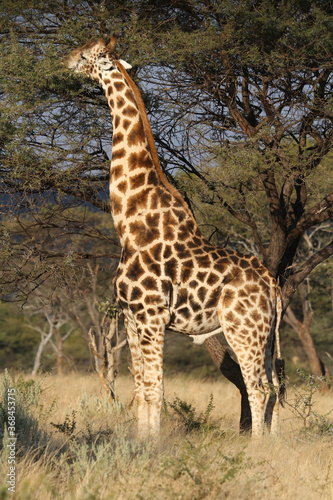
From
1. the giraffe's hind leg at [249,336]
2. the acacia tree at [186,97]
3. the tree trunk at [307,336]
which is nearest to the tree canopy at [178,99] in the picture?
the acacia tree at [186,97]

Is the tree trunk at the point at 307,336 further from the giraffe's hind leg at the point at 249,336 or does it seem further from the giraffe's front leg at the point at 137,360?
the giraffe's front leg at the point at 137,360

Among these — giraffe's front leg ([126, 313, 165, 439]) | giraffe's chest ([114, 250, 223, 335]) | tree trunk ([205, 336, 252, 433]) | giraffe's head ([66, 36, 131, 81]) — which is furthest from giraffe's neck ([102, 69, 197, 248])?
tree trunk ([205, 336, 252, 433])

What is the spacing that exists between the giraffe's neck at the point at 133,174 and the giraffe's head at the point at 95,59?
11cm

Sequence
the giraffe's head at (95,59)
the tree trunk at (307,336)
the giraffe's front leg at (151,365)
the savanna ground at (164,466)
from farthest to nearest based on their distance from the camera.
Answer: the tree trunk at (307,336) → the giraffe's head at (95,59) → the giraffe's front leg at (151,365) → the savanna ground at (164,466)

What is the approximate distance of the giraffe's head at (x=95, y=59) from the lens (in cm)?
670

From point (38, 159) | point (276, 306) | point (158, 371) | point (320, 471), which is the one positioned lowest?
point (320, 471)

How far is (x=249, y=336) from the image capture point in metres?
6.44

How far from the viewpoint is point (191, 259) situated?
21.0ft

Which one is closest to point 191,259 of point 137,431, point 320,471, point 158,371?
point 158,371

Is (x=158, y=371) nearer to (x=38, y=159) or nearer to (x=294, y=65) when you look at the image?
(x=38, y=159)

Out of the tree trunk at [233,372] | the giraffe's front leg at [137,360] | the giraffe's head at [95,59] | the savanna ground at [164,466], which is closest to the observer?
the savanna ground at [164,466]

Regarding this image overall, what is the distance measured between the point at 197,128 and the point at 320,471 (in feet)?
16.3

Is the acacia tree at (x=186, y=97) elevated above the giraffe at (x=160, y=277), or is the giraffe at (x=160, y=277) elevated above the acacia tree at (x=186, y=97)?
the acacia tree at (x=186, y=97)

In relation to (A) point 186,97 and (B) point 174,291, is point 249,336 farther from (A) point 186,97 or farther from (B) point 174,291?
(A) point 186,97
